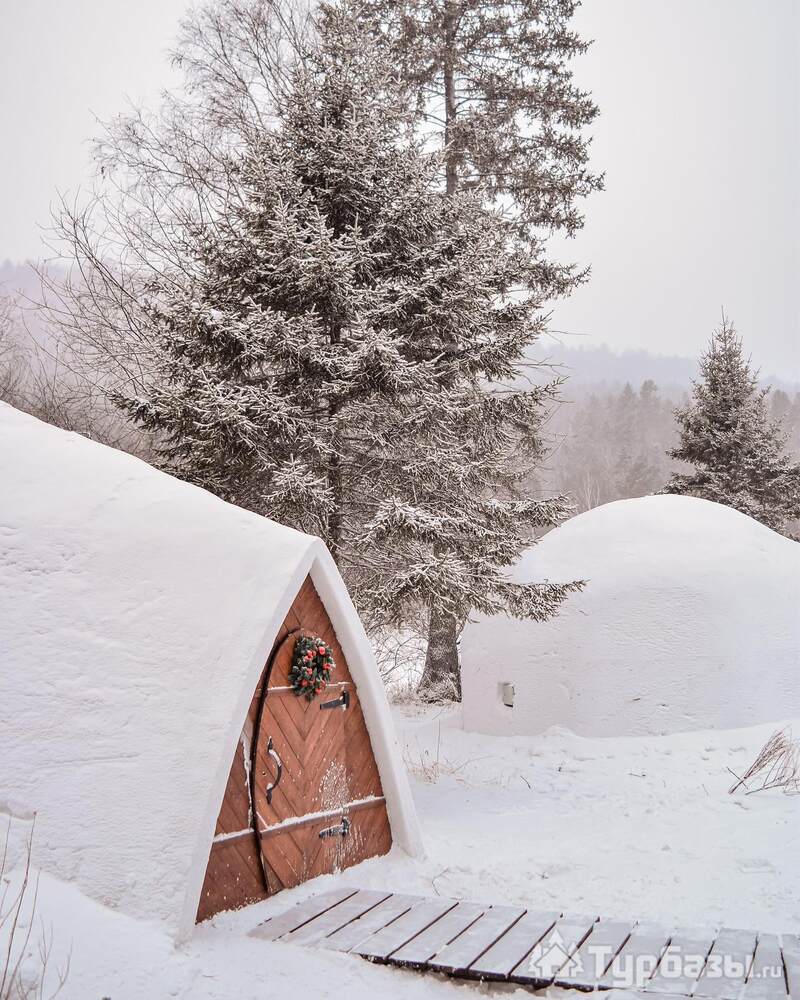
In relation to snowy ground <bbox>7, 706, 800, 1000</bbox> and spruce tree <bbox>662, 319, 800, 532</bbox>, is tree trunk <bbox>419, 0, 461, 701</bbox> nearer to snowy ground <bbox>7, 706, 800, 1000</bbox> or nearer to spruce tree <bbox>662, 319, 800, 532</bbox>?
snowy ground <bbox>7, 706, 800, 1000</bbox>

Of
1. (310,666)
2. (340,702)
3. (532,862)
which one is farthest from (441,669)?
(310,666)

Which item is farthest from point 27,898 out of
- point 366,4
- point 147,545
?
point 366,4

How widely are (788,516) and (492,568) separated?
15.5 m

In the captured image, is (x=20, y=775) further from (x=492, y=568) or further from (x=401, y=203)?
(x=401, y=203)

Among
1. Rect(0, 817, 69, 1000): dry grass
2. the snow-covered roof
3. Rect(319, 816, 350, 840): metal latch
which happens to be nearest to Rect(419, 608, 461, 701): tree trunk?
Rect(319, 816, 350, 840): metal latch

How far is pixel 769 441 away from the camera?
21391 mm

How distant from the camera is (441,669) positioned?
15.5 m

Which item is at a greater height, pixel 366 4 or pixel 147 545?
pixel 366 4

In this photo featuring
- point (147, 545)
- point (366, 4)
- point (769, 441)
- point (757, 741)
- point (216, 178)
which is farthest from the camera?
point (769, 441)

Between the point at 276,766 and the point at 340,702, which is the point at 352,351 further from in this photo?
the point at 276,766

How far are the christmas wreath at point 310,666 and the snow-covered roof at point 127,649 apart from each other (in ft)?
1.21

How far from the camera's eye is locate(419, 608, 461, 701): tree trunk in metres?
15.3

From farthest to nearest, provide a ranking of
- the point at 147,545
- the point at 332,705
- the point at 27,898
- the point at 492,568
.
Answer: the point at 492,568 → the point at 332,705 → the point at 147,545 → the point at 27,898

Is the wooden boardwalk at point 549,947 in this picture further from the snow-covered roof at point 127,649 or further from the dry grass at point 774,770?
the dry grass at point 774,770
